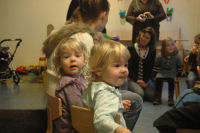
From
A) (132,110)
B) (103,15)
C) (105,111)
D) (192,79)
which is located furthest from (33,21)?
(105,111)

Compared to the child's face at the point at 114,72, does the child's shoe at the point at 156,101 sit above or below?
below

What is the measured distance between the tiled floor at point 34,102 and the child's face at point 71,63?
0.92 meters

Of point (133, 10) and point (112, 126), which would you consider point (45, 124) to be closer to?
point (112, 126)

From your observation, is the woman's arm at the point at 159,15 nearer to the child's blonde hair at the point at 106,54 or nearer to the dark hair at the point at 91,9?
the dark hair at the point at 91,9

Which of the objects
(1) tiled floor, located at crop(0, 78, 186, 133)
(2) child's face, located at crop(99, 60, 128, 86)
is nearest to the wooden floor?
(1) tiled floor, located at crop(0, 78, 186, 133)

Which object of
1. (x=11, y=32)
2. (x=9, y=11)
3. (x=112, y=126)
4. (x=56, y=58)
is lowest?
(x=112, y=126)

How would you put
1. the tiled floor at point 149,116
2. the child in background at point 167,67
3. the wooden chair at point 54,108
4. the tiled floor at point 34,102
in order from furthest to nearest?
the child in background at point 167,67 → the tiled floor at point 34,102 → the tiled floor at point 149,116 → the wooden chair at point 54,108

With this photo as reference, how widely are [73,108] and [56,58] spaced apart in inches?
17.7

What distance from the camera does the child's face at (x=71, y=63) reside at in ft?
4.54

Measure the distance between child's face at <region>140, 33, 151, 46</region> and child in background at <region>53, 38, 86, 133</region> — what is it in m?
1.62

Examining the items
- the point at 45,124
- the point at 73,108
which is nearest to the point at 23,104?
the point at 45,124

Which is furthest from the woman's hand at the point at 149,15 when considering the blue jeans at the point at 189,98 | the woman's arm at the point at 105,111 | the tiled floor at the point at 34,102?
the woman's arm at the point at 105,111

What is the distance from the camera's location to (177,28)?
5.27 metres

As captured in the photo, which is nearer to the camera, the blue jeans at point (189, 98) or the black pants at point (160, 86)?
the blue jeans at point (189, 98)
